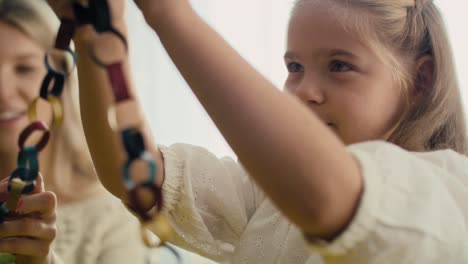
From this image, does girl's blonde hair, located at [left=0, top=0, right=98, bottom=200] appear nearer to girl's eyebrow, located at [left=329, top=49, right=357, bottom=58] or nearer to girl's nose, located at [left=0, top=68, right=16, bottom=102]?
girl's nose, located at [left=0, top=68, right=16, bottom=102]

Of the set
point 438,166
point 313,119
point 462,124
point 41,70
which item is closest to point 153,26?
point 313,119

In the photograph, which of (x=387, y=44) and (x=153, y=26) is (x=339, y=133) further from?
(x=153, y=26)

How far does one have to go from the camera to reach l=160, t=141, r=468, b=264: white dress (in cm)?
45

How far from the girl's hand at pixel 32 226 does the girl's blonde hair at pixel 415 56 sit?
16.4 inches

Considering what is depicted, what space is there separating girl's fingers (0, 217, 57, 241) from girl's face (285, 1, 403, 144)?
0.33m

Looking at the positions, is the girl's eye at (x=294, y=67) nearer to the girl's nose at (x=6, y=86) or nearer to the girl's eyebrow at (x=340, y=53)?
the girl's eyebrow at (x=340, y=53)

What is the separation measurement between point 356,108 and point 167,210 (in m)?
0.26

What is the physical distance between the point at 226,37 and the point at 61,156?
1.65 feet

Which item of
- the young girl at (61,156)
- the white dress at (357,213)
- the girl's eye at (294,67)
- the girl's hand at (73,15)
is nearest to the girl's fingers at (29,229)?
the white dress at (357,213)

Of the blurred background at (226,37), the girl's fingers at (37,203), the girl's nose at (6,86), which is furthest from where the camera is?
the blurred background at (226,37)

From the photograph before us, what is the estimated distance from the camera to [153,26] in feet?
1.37

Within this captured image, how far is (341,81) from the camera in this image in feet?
2.46

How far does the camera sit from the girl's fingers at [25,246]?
0.66 meters

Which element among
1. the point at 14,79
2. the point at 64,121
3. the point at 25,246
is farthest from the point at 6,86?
the point at 25,246
